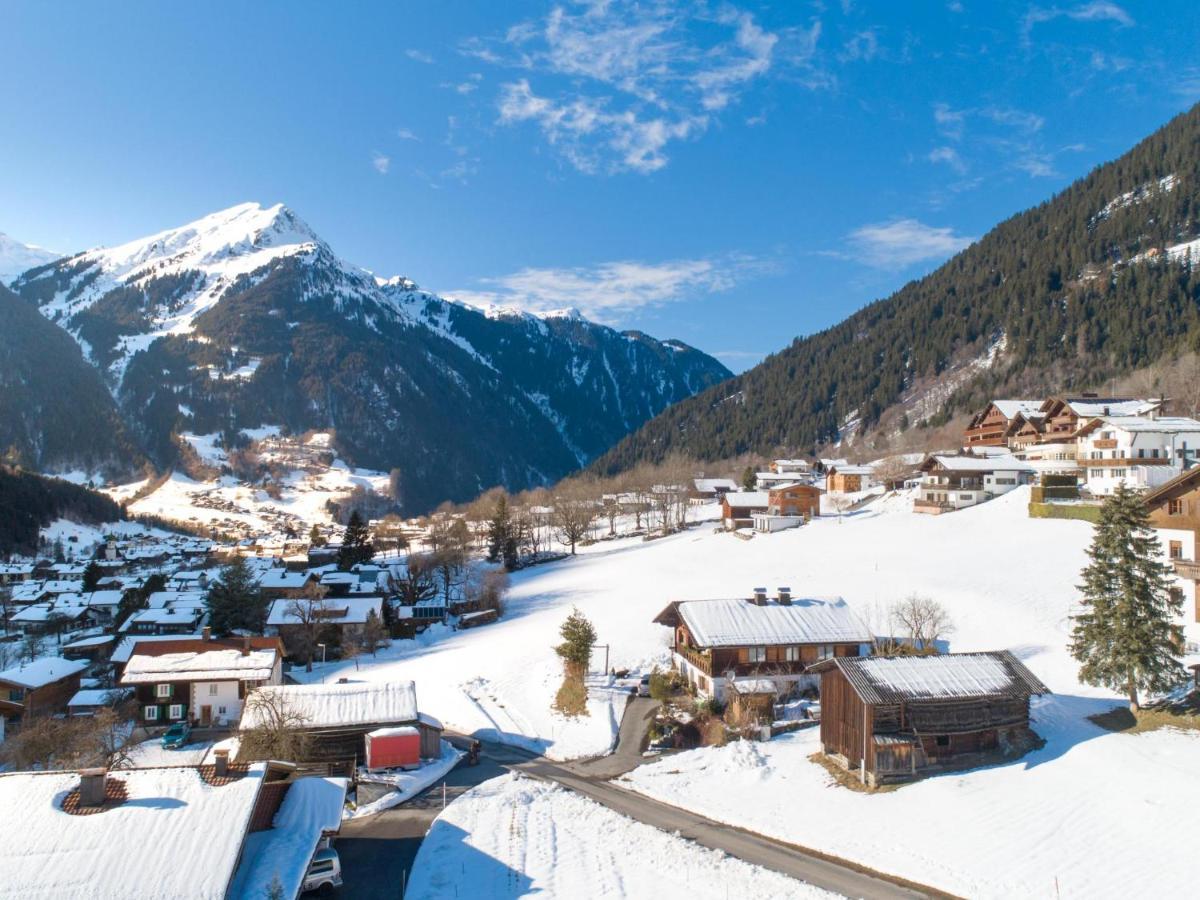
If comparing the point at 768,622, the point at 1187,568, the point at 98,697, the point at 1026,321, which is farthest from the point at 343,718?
the point at 1026,321

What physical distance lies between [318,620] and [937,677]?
48280 mm

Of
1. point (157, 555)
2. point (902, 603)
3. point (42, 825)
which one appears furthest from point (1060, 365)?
point (157, 555)

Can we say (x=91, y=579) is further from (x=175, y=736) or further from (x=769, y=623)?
(x=769, y=623)

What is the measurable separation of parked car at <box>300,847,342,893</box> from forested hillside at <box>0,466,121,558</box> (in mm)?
147019

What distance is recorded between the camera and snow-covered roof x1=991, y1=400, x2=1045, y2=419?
90.8m

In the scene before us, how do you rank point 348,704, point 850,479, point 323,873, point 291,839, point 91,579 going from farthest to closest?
point 850,479
point 91,579
point 348,704
point 323,873
point 291,839

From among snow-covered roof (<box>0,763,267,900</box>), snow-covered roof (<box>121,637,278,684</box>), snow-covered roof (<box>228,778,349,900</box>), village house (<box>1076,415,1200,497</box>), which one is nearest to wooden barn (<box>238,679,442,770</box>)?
snow-covered roof (<box>121,637,278,684</box>)

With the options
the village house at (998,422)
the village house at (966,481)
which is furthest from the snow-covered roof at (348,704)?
the village house at (998,422)

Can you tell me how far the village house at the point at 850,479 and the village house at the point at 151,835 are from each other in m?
87.8

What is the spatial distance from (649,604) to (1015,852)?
3394 cm

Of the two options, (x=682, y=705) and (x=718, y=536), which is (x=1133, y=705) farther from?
(x=718, y=536)

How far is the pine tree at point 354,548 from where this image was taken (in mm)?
89394

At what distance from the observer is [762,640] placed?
36.8 metres

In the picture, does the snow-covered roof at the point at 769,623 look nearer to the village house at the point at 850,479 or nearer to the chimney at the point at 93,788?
the chimney at the point at 93,788
